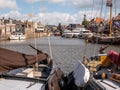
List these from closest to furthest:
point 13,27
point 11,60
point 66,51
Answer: point 11,60, point 66,51, point 13,27

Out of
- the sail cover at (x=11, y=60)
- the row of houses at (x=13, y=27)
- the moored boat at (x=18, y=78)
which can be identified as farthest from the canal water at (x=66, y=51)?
the row of houses at (x=13, y=27)

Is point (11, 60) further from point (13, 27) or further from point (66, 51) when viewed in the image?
point (13, 27)

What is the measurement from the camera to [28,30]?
15062 cm

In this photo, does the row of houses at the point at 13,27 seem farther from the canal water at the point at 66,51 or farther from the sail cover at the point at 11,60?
the sail cover at the point at 11,60

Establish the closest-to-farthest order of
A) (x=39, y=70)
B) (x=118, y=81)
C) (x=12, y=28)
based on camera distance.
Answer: (x=118, y=81)
(x=39, y=70)
(x=12, y=28)

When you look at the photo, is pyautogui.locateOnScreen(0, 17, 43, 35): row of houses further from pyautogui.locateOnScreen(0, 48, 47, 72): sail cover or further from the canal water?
pyautogui.locateOnScreen(0, 48, 47, 72): sail cover

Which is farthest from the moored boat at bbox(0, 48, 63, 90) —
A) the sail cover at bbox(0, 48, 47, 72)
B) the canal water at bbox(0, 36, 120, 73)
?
the canal water at bbox(0, 36, 120, 73)

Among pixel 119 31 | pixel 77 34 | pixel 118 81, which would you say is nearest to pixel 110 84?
pixel 118 81

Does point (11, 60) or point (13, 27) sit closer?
point (11, 60)

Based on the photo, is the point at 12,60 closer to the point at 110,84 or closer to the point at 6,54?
the point at 6,54

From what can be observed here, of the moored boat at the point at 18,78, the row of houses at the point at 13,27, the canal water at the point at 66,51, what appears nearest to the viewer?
the moored boat at the point at 18,78

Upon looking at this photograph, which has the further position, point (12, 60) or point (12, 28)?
point (12, 28)

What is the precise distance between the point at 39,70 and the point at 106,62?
11.1 feet

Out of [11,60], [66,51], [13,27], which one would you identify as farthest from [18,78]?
[13,27]
